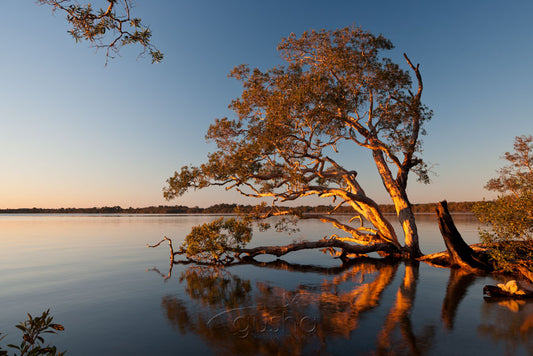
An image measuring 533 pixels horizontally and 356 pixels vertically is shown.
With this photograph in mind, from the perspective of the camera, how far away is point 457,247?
20.0m

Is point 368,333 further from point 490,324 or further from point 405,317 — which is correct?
point 490,324

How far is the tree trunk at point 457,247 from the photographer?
19517mm

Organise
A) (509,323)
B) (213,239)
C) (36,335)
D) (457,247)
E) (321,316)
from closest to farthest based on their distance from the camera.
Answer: (36,335) < (509,323) < (321,316) < (457,247) < (213,239)

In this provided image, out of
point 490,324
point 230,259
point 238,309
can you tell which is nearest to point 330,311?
point 238,309

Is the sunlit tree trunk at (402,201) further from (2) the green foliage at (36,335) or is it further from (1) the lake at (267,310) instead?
(2) the green foliage at (36,335)

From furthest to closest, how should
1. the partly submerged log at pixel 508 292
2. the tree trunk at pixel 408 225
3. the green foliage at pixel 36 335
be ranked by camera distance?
the tree trunk at pixel 408 225 → the partly submerged log at pixel 508 292 → the green foliage at pixel 36 335

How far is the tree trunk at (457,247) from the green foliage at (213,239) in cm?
1307

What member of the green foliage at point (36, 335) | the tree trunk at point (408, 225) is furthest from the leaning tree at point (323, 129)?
the green foliage at point (36, 335)

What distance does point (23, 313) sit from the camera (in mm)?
12289

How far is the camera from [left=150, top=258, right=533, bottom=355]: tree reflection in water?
8.63 meters

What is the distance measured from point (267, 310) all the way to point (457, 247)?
15.1 m

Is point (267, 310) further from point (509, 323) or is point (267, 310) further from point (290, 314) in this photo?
point (509, 323)

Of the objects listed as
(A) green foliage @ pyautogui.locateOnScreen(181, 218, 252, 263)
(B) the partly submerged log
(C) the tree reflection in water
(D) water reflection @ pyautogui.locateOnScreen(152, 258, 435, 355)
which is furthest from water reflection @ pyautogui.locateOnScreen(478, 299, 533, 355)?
(A) green foliage @ pyautogui.locateOnScreen(181, 218, 252, 263)

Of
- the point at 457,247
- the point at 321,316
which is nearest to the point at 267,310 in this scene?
the point at 321,316
